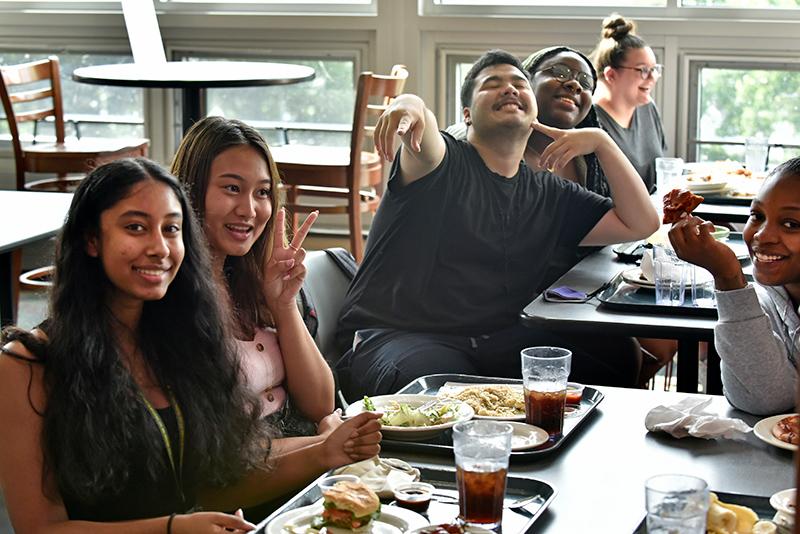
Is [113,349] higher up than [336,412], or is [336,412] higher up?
[113,349]

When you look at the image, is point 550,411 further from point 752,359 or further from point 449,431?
point 752,359

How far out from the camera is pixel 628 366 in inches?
123

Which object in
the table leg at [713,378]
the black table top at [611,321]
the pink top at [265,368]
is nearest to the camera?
the pink top at [265,368]

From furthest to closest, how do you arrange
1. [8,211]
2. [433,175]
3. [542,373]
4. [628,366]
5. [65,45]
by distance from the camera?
[65,45]
[8,211]
[628,366]
[433,175]
[542,373]

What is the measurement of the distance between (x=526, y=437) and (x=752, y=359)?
434 millimetres

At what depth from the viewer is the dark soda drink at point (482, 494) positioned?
1.47m

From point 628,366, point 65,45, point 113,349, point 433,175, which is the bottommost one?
point 628,366

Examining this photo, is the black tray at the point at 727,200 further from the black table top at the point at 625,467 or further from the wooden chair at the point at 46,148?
the wooden chair at the point at 46,148

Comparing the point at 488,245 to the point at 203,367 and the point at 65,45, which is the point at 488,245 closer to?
the point at 203,367

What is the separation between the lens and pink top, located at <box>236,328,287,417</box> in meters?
2.09

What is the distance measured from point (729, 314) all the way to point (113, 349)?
987 mm

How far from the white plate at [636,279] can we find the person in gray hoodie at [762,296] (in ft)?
1.97

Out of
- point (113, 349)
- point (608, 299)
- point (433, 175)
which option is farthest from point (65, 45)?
point (113, 349)

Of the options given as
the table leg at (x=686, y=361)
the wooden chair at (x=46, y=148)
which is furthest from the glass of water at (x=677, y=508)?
the wooden chair at (x=46, y=148)
